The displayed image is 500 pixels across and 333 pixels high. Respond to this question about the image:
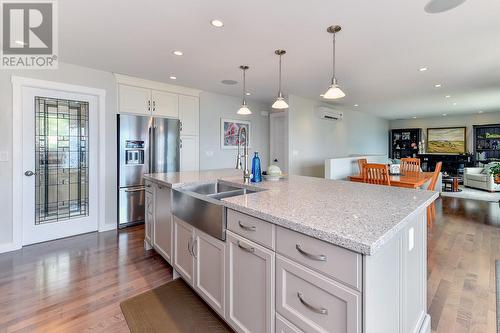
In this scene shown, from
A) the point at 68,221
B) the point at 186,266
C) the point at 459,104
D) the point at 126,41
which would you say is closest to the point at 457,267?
the point at 186,266

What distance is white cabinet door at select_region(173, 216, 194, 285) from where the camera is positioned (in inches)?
77.6

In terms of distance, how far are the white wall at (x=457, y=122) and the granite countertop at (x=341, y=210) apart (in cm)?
931

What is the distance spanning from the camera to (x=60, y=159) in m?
3.41

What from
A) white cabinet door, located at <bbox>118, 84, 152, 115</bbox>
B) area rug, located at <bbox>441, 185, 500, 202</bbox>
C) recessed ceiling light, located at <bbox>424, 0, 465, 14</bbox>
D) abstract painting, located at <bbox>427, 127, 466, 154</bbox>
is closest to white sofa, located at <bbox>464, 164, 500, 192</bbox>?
area rug, located at <bbox>441, 185, 500, 202</bbox>

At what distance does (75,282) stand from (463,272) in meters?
3.69

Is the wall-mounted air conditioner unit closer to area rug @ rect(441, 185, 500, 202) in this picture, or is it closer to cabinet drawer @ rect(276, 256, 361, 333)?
area rug @ rect(441, 185, 500, 202)

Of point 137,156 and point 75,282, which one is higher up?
point 137,156

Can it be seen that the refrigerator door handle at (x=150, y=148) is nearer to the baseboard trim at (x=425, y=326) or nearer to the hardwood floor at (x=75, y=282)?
the hardwood floor at (x=75, y=282)

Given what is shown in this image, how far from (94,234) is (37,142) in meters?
1.44

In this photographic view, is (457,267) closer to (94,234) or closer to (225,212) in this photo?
(225,212)

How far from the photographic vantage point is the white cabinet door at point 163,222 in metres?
2.36

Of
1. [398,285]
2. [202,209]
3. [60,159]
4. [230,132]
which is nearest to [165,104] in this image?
[230,132]

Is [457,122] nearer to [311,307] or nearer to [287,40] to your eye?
[287,40]

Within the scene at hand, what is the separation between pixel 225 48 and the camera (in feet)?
9.47
